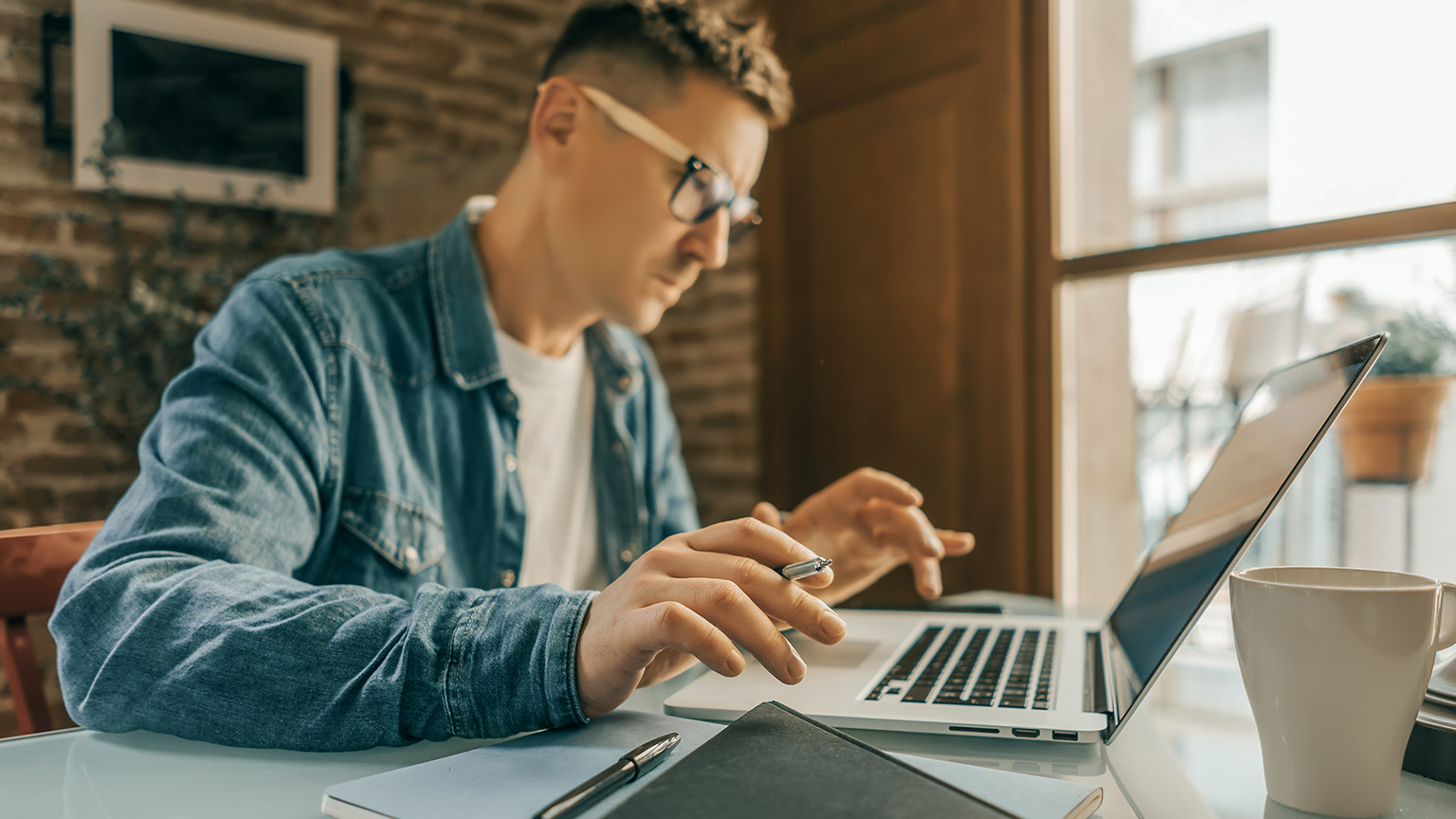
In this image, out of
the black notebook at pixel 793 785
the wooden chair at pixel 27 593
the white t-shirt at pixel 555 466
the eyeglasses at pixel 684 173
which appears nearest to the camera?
the black notebook at pixel 793 785

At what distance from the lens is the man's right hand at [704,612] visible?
556 mm

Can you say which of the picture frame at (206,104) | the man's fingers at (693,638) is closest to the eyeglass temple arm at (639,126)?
the man's fingers at (693,638)

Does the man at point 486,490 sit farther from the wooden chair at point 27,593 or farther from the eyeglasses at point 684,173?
the wooden chair at point 27,593

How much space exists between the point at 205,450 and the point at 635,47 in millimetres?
788

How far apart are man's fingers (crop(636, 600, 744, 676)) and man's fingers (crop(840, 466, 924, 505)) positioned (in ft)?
1.72

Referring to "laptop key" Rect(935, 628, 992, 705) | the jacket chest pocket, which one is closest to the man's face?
the jacket chest pocket

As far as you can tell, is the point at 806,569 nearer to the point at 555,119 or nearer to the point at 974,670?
the point at 974,670

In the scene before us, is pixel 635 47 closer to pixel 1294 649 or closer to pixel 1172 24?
pixel 1294 649

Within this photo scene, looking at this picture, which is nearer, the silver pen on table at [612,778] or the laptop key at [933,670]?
the silver pen on table at [612,778]

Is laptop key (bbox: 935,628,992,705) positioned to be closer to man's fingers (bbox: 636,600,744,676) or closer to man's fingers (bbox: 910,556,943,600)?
man's fingers (bbox: 910,556,943,600)

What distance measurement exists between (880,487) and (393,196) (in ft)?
6.80

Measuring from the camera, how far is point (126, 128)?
215 cm

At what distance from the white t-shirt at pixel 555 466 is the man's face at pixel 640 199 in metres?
0.15

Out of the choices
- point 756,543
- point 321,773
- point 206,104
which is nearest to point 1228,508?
point 756,543
